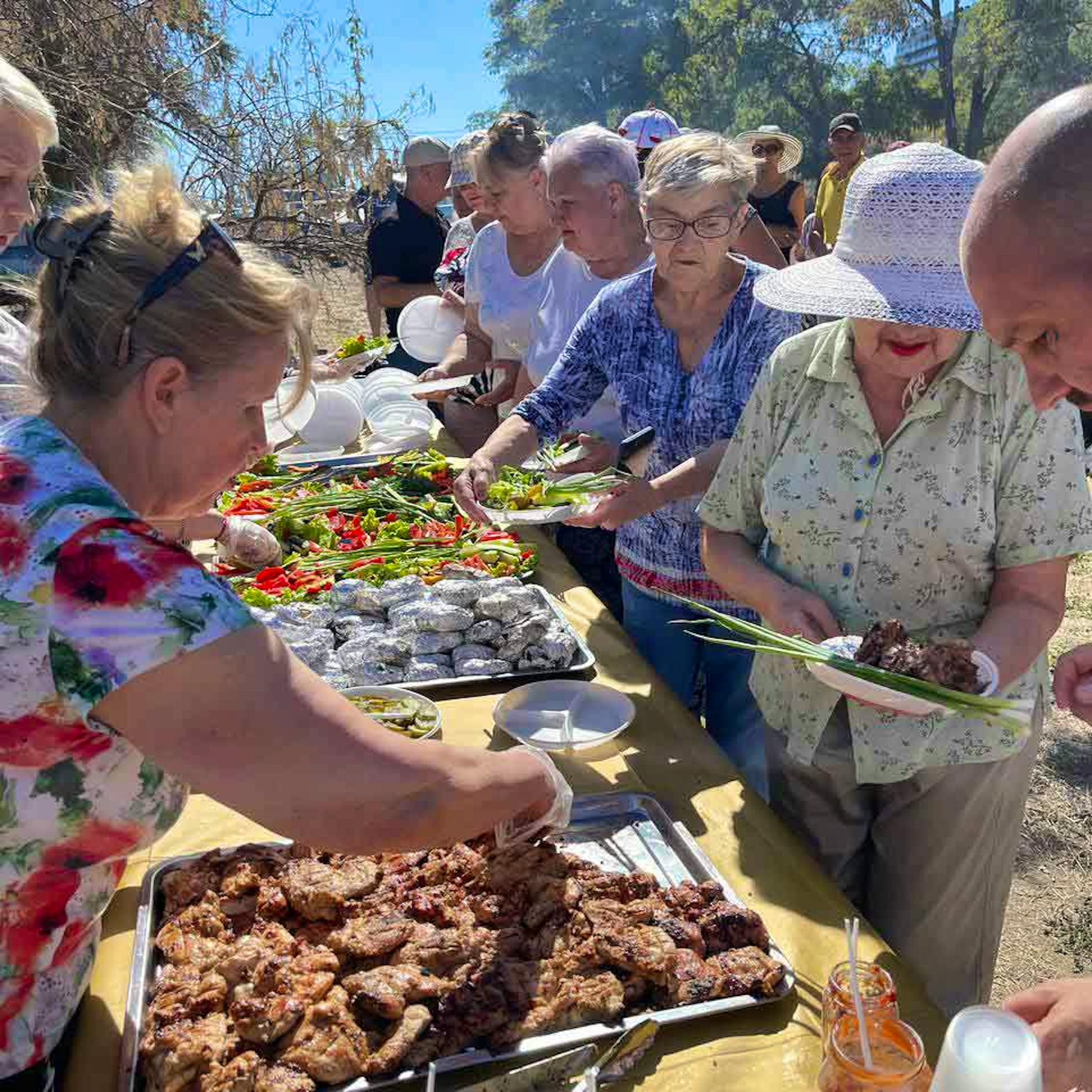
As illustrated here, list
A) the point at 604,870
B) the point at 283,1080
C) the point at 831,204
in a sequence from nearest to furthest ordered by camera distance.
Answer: the point at 283,1080 → the point at 604,870 → the point at 831,204

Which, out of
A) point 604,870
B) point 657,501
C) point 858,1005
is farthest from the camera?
point 657,501

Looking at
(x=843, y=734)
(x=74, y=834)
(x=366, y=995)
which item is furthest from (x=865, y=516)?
(x=74, y=834)

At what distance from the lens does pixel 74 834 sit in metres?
1.20

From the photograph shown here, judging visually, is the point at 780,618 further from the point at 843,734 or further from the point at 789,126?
the point at 789,126

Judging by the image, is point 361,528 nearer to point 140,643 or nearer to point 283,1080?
point 283,1080

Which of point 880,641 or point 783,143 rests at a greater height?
point 783,143

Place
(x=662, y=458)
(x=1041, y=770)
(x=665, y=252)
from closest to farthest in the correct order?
(x=665, y=252) → (x=662, y=458) → (x=1041, y=770)

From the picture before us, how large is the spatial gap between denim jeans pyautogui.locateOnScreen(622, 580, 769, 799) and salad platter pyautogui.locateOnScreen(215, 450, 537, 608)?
0.45 meters

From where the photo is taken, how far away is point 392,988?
144 cm

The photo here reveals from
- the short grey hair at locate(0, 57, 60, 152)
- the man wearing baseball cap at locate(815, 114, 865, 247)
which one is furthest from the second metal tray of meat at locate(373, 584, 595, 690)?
the man wearing baseball cap at locate(815, 114, 865, 247)

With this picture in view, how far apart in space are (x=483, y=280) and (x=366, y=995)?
11.7 feet

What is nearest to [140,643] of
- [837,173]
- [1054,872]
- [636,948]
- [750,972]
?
[636,948]

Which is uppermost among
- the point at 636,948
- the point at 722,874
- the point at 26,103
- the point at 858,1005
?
the point at 26,103

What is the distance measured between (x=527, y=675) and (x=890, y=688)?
3.50ft
